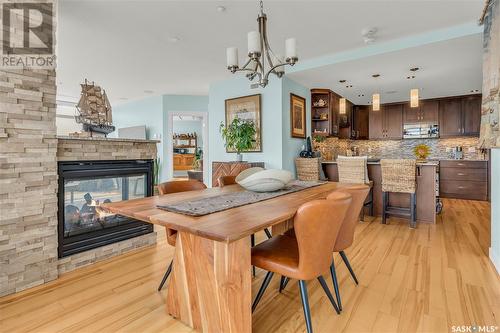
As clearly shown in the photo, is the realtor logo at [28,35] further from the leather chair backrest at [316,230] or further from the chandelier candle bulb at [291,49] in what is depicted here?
the leather chair backrest at [316,230]

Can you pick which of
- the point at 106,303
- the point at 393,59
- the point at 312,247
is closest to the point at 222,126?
the point at 393,59

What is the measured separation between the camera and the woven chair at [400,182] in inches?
143

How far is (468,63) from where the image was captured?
381cm

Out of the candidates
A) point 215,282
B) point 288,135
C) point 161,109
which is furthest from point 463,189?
point 161,109

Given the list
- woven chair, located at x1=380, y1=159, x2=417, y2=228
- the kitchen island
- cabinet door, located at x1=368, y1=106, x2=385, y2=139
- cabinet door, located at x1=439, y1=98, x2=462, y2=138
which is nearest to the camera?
woven chair, located at x1=380, y1=159, x2=417, y2=228

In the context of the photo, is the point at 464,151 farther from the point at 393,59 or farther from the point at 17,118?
the point at 17,118

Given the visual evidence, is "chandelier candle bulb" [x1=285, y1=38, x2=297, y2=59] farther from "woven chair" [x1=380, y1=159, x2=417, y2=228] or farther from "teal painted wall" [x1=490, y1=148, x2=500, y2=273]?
"woven chair" [x1=380, y1=159, x2=417, y2=228]

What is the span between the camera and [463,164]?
5750 millimetres

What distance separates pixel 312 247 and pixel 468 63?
4230mm

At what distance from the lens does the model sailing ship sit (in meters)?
2.62

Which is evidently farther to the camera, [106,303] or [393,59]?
[393,59]

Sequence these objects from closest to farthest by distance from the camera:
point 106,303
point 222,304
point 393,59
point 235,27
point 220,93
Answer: point 222,304, point 106,303, point 235,27, point 393,59, point 220,93

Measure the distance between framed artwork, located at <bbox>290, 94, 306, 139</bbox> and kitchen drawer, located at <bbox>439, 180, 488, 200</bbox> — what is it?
3719 millimetres

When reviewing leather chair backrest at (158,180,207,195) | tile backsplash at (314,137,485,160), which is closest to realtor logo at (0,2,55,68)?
leather chair backrest at (158,180,207,195)
